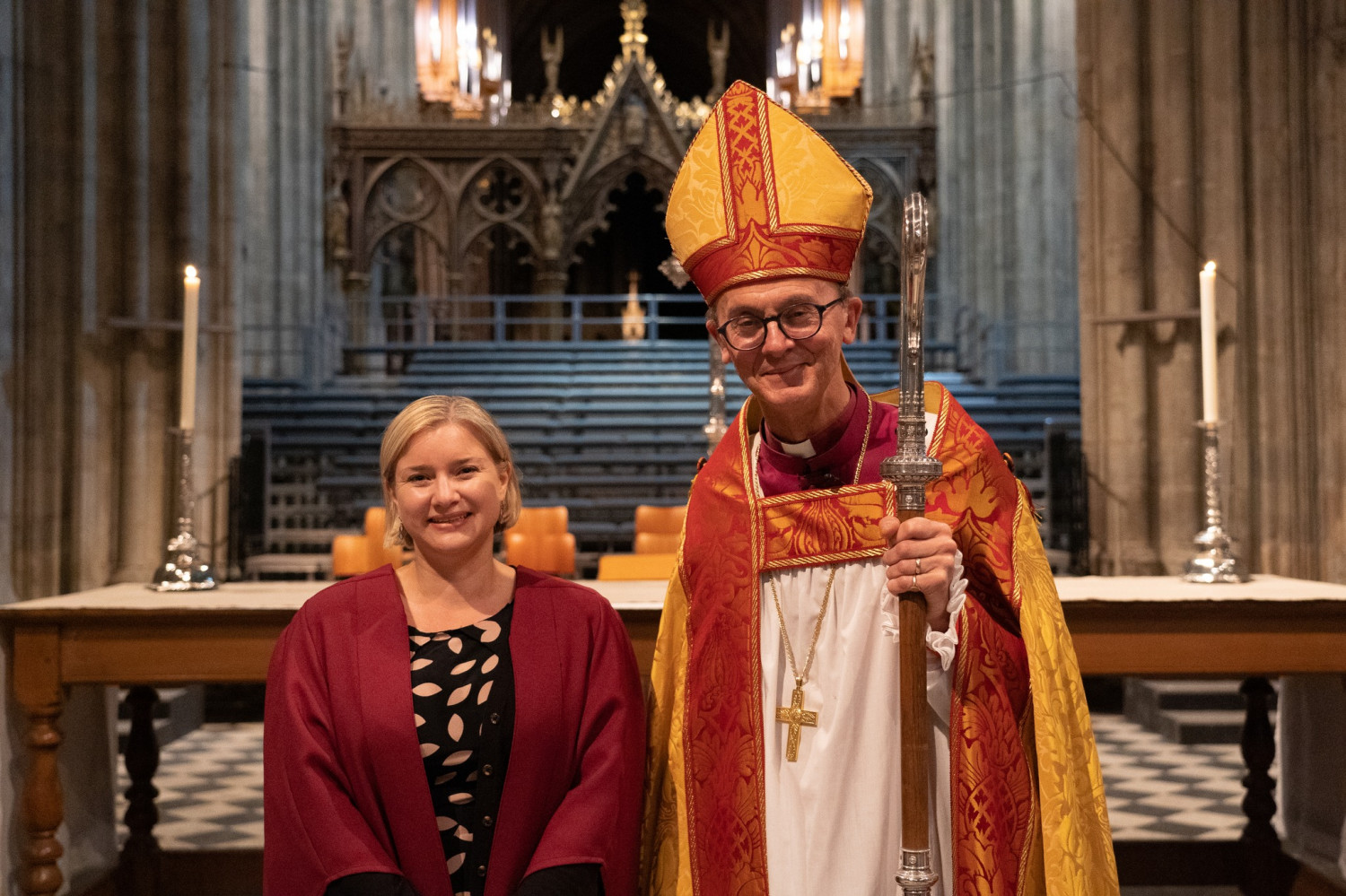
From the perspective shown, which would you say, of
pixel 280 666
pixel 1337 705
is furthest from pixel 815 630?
pixel 1337 705

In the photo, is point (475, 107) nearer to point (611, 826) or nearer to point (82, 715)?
point (82, 715)

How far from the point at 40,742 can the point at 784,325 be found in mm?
2183

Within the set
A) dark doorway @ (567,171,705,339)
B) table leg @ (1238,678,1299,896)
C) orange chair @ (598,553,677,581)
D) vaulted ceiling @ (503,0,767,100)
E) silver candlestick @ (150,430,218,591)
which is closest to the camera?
silver candlestick @ (150,430,218,591)

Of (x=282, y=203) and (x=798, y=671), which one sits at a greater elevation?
(x=282, y=203)

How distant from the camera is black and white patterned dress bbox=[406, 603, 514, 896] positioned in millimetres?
1835

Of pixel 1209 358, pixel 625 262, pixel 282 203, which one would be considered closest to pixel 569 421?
pixel 282 203

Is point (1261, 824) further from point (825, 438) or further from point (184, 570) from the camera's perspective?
point (184, 570)

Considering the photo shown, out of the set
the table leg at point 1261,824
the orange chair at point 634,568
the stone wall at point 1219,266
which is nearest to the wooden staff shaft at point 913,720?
the table leg at point 1261,824

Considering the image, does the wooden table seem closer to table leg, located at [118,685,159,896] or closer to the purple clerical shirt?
table leg, located at [118,685,159,896]

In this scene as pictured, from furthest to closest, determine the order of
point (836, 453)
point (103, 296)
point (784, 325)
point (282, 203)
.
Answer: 1. point (282, 203)
2. point (103, 296)
3. point (836, 453)
4. point (784, 325)

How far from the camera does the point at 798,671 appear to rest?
1.85 meters

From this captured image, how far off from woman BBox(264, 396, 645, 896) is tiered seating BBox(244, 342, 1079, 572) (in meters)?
7.06

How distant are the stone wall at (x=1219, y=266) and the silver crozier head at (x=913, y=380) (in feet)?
13.0

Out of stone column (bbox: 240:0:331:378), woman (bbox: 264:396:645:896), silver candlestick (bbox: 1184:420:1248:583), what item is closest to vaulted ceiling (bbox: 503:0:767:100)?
stone column (bbox: 240:0:331:378)
